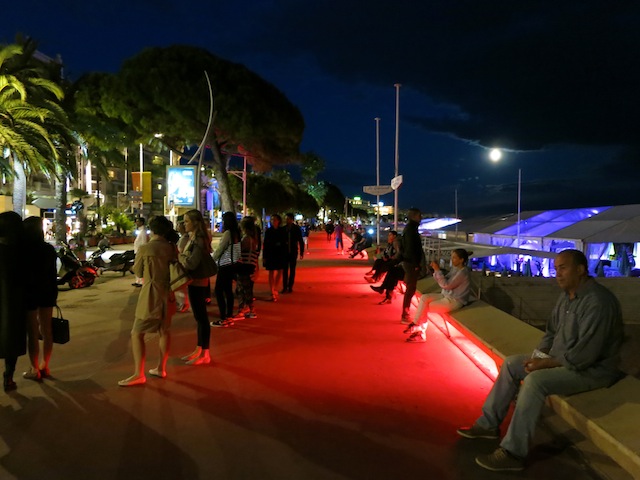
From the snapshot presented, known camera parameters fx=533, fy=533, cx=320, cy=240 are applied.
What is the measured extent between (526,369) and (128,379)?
150 inches

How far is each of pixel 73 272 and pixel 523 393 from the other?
1137 centimetres

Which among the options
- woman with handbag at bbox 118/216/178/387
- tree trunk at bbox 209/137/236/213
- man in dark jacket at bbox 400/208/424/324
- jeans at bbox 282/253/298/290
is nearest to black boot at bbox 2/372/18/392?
woman with handbag at bbox 118/216/178/387

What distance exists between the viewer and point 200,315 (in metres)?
6.16

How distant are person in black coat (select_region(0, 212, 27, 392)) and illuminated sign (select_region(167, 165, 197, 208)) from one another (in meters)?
8.91

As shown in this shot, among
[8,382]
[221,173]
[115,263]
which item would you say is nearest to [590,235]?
[221,173]

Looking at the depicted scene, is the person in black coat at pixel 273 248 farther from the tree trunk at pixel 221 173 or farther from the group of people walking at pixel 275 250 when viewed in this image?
the tree trunk at pixel 221 173

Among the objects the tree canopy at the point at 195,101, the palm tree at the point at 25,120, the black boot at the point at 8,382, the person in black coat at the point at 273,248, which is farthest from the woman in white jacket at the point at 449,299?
the palm tree at the point at 25,120

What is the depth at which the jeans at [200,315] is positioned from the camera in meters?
6.15

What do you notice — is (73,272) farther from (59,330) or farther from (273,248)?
(59,330)

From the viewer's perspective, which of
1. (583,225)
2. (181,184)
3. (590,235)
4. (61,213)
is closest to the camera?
(181,184)

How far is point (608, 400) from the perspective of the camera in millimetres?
3893

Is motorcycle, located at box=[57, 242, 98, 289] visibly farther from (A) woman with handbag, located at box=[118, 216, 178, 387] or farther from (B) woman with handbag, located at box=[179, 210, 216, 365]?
(A) woman with handbag, located at box=[118, 216, 178, 387]

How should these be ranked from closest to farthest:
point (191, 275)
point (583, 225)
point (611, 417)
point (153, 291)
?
point (611, 417)
point (153, 291)
point (191, 275)
point (583, 225)

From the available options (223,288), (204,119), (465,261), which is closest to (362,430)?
(465,261)
